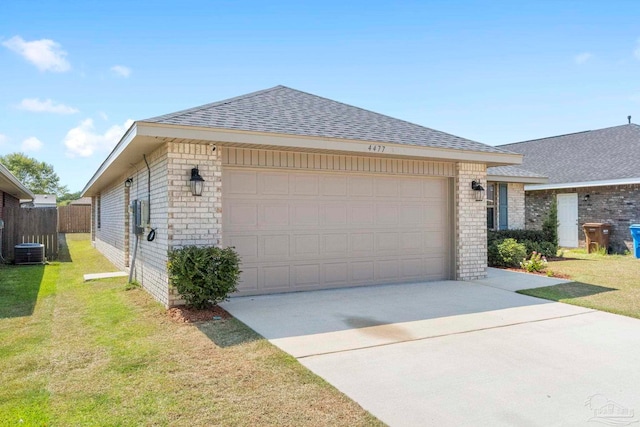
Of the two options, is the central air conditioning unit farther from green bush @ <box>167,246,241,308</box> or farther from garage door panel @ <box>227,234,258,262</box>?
green bush @ <box>167,246,241,308</box>

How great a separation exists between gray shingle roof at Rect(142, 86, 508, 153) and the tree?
54883 millimetres

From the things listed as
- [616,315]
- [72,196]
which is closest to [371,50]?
[616,315]

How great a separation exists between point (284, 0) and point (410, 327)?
770 centimetres

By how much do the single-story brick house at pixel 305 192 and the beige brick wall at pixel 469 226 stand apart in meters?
0.02

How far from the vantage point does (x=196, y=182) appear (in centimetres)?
621

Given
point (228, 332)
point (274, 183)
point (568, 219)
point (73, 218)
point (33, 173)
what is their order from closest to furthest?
1. point (228, 332)
2. point (274, 183)
3. point (568, 219)
4. point (73, 218)
5. point (33, 173)

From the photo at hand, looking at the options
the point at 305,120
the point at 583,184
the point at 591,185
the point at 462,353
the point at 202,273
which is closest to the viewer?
the point at 462,353

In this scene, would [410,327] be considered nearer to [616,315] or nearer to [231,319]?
[231,319]

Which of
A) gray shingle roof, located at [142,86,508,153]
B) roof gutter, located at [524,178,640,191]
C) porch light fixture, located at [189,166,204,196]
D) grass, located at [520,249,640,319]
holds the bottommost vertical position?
grass, located at [520,249,640,319]

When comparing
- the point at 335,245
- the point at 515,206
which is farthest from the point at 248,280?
the point at 515,206

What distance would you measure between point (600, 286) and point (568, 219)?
9163 millimetres

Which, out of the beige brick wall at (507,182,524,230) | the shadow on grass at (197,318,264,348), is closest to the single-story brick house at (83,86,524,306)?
the shadow on grass at (197,318,264,348)

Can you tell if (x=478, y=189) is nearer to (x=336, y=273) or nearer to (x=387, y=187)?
(x=387, y=187)

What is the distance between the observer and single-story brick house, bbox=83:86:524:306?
6.33m
